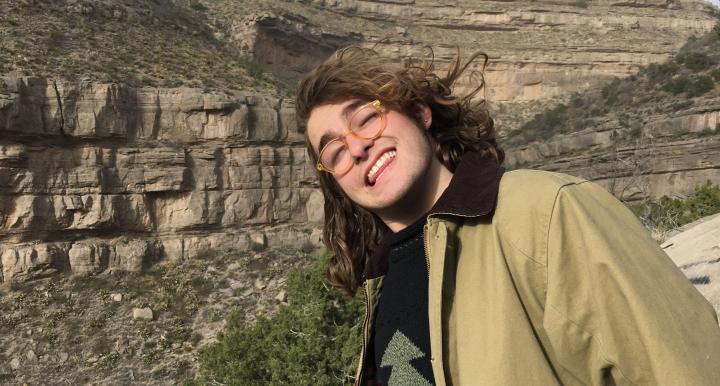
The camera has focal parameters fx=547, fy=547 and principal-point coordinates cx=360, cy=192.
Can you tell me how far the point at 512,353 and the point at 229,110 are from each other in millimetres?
28807

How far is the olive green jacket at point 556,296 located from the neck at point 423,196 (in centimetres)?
22

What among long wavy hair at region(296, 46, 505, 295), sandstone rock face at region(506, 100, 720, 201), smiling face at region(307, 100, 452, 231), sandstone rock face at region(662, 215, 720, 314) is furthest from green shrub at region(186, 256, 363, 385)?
sandstone rock face at region(506, 100, 720, 201)

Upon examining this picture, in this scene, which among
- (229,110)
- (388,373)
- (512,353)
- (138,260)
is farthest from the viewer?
(229,110)

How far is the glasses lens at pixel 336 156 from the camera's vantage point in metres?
2.06

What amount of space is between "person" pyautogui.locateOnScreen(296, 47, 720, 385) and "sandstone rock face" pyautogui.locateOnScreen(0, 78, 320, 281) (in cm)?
2579

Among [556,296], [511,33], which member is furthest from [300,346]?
[511,33]

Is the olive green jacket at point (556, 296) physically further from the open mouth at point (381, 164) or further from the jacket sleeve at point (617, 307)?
the open mouth at point (381, 164)

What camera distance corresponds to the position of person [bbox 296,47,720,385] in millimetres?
1290

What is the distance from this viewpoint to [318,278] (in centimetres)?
1469

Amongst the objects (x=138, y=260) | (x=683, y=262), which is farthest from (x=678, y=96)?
(x=138, y=260)

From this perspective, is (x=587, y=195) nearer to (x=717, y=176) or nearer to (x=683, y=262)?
(x=683, y=262)

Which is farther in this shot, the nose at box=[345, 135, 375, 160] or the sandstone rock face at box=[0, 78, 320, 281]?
the sandstone rock face at box=[0, 78, 320, 281]

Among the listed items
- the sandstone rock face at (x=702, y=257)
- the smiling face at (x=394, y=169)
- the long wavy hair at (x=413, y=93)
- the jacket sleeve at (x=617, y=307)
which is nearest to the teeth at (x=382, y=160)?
the smiling face at (x=394, y=169)

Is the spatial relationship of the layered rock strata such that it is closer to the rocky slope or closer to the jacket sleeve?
the rocky slope
